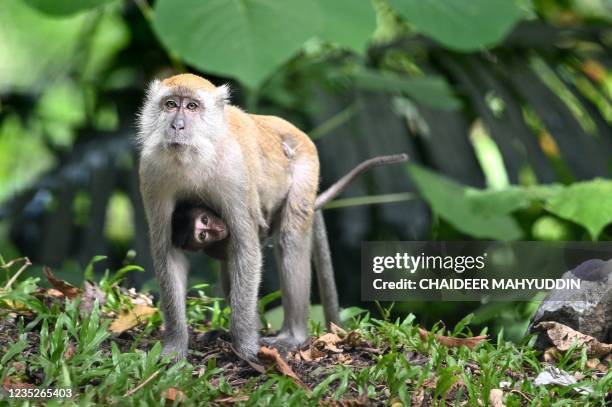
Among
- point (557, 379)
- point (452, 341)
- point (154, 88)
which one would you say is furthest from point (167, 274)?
point (557, 379)

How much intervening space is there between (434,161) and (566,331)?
357 centimetres

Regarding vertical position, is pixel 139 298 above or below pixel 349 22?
below

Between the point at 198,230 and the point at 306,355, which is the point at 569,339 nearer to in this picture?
the point at 306,355

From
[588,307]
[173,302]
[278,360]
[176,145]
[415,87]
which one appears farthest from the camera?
[415,87]

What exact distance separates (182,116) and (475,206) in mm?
2424

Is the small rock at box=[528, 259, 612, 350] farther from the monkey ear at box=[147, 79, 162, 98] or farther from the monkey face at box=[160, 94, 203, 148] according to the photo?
the monkey ear at box=[147, 79, 162, 98]

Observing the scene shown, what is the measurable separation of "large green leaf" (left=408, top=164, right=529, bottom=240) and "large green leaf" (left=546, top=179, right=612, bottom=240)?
264 mm

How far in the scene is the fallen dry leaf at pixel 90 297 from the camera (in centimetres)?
481

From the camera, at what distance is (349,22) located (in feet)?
15.6

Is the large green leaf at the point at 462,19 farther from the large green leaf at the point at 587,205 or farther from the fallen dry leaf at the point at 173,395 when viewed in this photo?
the fallen dry leaf at the point at 173,395

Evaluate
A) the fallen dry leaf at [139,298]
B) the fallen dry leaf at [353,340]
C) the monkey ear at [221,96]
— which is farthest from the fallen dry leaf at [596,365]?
the fallen dry leaf at [139,298]

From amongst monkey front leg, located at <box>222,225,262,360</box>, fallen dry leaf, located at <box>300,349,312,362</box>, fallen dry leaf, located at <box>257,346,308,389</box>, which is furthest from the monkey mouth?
fallen dry leaf, located at <box>300,349,312,362</box>

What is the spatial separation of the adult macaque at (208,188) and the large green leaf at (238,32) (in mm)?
164

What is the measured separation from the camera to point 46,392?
3.64 meters
